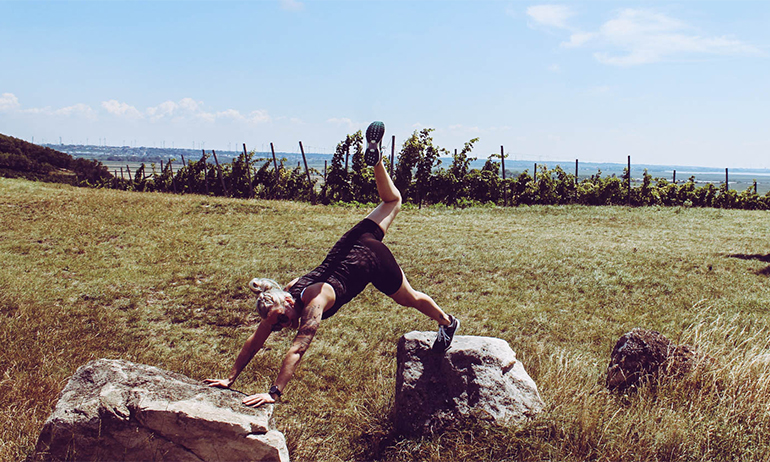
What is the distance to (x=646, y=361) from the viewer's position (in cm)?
468

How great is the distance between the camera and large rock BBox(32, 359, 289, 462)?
310 centimetres

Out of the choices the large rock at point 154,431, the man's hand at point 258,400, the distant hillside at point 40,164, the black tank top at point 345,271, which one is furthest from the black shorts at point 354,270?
the distant hillside at point 40,164

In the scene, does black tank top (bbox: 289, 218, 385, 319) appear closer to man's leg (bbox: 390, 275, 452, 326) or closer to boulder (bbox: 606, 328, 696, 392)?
man's leg (bbox: 390, 275, 452, 326)

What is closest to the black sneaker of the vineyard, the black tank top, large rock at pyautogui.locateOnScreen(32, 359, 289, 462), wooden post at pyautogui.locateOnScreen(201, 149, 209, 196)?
the black tank top

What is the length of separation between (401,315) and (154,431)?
4497 millimetres

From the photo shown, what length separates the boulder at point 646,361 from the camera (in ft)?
15.0

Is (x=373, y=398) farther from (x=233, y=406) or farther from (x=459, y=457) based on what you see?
(x=233, y=406)

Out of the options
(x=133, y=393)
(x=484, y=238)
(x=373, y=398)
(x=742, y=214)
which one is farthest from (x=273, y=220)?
(x=742, y=214)

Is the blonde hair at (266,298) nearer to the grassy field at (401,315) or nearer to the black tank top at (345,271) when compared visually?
the black tank top at (345,271)

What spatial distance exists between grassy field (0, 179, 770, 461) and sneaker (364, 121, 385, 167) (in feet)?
7.46

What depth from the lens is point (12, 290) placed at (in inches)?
299

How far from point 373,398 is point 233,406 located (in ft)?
5.81

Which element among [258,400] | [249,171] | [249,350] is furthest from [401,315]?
[249,171]

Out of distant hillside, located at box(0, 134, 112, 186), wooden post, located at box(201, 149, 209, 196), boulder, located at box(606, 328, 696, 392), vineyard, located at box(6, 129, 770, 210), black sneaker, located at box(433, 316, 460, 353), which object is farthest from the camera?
distant hillside, located at box(0, 134, 112, 186)
